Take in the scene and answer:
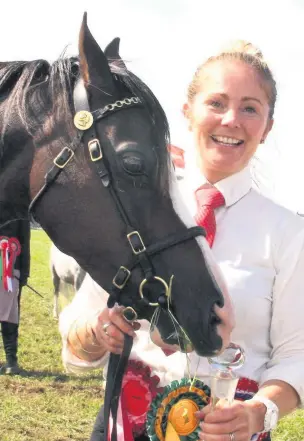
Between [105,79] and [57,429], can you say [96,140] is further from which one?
[57,429]

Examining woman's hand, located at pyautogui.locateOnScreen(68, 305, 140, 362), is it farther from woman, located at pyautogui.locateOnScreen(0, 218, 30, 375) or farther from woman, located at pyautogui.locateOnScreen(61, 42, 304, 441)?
woman, located at pyautogui.locateOnScreen(0, 218, 30, 375)

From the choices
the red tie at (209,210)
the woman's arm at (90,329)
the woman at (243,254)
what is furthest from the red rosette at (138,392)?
the red tie at (209,210)

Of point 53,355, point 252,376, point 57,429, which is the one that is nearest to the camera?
point 252,376

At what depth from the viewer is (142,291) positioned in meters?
2.12

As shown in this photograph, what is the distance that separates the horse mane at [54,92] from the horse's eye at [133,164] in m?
0.09

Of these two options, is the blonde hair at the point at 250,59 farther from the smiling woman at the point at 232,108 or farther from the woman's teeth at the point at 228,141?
the woman's teeth at the point at 228,141

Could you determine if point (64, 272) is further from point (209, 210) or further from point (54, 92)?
point (209, 210)

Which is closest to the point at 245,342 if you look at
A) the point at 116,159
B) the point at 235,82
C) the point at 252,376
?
the point at 252,376

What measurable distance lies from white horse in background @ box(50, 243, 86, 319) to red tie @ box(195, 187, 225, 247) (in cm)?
619

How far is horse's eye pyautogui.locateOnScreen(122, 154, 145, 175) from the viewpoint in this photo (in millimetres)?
2098

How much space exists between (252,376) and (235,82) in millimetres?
1142

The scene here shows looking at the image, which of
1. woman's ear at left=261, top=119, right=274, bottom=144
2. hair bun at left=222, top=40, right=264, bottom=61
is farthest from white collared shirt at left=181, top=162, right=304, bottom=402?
hair bun at left=222, top=40, right=264, bottom=61

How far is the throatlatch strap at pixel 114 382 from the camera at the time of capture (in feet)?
6.66

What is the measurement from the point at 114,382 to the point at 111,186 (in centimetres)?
75
